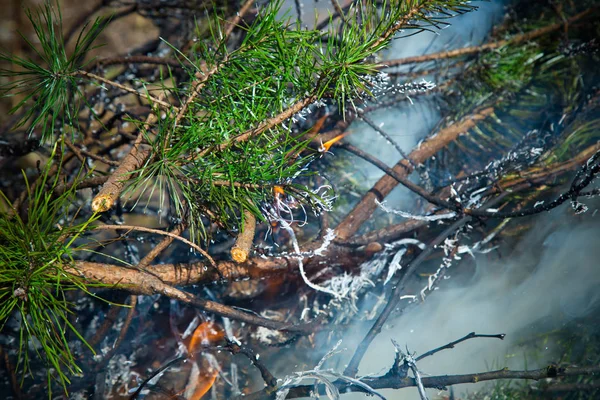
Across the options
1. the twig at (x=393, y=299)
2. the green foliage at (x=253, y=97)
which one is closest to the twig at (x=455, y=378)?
the twig at (x=393, y=299)

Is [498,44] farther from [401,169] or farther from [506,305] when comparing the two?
[506,305]

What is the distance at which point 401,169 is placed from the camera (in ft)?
4.97

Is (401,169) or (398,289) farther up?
(401,169)

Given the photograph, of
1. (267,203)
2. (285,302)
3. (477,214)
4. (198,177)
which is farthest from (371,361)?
(198,177)

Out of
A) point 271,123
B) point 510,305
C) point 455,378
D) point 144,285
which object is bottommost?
point 455,378

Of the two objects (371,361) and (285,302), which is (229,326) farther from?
(371,361)

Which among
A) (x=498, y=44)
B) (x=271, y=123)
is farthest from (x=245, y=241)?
(x=498, y=44)

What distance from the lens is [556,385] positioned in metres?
1.25

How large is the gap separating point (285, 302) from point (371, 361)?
0.34 metres

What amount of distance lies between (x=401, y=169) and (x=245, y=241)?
78 centimetres

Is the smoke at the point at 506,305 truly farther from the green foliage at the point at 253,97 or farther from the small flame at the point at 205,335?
the green foliage at the point at 253,97

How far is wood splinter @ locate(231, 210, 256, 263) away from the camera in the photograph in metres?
0.90

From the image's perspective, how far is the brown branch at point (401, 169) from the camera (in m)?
1.41

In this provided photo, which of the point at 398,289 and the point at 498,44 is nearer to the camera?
the point at 398,289
